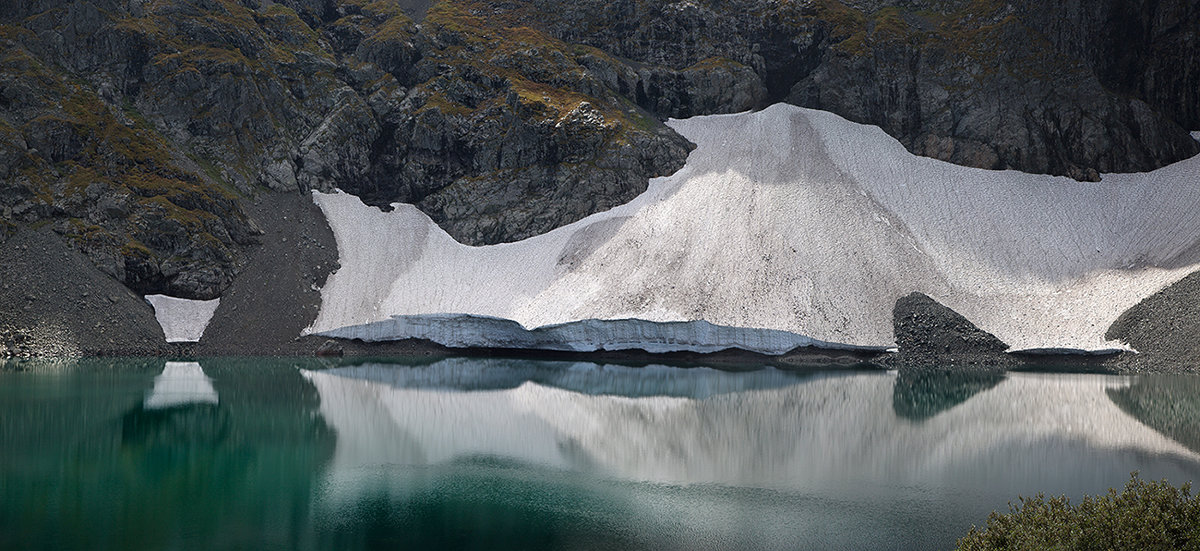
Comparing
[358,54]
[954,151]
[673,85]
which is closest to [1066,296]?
[954,151]

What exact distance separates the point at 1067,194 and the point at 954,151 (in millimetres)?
10381

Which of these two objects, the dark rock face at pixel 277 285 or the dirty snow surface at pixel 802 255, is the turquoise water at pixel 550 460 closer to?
the dirty snow surface at pixel 802 255

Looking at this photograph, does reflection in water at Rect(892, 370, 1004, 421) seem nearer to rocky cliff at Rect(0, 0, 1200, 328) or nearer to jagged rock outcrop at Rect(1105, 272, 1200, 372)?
jagged rock outcrop at Rect(1105, 272, 1200, 372)

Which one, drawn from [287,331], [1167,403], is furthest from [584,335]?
[1167,403]

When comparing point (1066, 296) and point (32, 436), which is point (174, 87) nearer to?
point (32, 436)

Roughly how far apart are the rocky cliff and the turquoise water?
104ft

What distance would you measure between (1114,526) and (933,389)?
31925 millimetres

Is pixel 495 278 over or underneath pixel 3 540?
over

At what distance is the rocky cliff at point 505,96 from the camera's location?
67.4 metres

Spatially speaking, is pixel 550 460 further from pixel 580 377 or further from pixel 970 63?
pixel 970 63

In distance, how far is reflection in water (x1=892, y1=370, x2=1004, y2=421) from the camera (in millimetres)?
33469

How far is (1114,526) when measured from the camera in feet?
34.2

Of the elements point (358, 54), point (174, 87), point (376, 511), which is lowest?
point (376, 511)

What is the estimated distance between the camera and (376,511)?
59.7 ft
